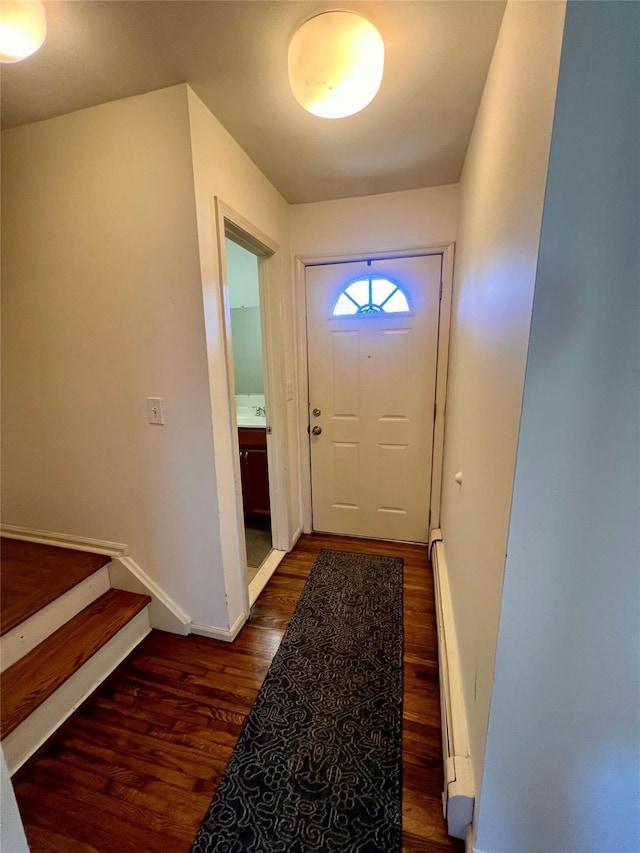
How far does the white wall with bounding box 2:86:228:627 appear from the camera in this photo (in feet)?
4.45

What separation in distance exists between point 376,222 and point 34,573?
273cm

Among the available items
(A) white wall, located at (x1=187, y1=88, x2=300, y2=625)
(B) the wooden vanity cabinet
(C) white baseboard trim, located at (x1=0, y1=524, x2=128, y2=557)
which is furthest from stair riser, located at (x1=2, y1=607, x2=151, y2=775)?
(B) the wooden vanity cabinet

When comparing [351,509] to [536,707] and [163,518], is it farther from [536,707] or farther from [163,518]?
[536,707]

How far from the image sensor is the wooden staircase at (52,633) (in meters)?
1.19

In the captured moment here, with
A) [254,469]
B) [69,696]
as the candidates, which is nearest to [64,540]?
[69,696]

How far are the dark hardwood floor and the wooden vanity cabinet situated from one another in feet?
3.52

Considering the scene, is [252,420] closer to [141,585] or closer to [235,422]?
[235,422]

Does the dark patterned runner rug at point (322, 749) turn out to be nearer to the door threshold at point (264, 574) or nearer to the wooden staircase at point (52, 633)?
the door threshold at point (264, 574)

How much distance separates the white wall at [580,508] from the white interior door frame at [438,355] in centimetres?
160

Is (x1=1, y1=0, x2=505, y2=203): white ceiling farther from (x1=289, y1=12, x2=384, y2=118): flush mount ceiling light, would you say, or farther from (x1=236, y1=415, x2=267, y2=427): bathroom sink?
(x1=236, y1=415, x2=267, y2=427): bathroom sink

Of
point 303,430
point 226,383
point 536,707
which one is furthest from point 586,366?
point 303,430

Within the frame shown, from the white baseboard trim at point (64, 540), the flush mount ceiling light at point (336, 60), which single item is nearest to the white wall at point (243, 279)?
the flush mount ceiling light at point (336, 60)

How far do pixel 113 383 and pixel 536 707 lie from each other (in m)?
1.88

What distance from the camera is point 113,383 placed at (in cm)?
156
